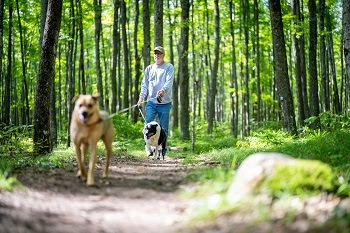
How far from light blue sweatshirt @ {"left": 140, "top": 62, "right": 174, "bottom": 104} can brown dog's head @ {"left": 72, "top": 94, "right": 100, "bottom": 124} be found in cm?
438

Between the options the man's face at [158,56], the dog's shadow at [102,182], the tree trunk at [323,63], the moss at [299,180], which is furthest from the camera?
the tree trunk at [323,63]

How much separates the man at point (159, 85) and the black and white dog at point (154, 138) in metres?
0.40

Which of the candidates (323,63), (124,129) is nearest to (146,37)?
(124,129)

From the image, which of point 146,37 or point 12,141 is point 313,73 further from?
point 12,141

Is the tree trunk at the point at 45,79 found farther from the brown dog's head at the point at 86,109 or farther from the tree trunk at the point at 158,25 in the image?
the tree trunk at the point at 158,25

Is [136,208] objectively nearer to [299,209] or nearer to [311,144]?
[299,209]

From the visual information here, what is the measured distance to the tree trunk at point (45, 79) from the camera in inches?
349

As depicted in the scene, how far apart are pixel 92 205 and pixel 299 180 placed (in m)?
2.23

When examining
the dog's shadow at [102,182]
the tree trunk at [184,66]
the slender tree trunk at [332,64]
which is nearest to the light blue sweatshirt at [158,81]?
the dog's shadow at [102,182]

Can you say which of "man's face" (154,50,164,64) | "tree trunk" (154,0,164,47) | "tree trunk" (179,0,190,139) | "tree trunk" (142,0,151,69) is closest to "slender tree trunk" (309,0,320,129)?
"tree trunk" (179,0,190,139)

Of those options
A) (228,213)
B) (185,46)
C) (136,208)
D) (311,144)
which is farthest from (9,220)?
(185,46)

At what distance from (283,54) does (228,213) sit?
853 cm

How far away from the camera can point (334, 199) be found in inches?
156

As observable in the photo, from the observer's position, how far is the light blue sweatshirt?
31.8ft
